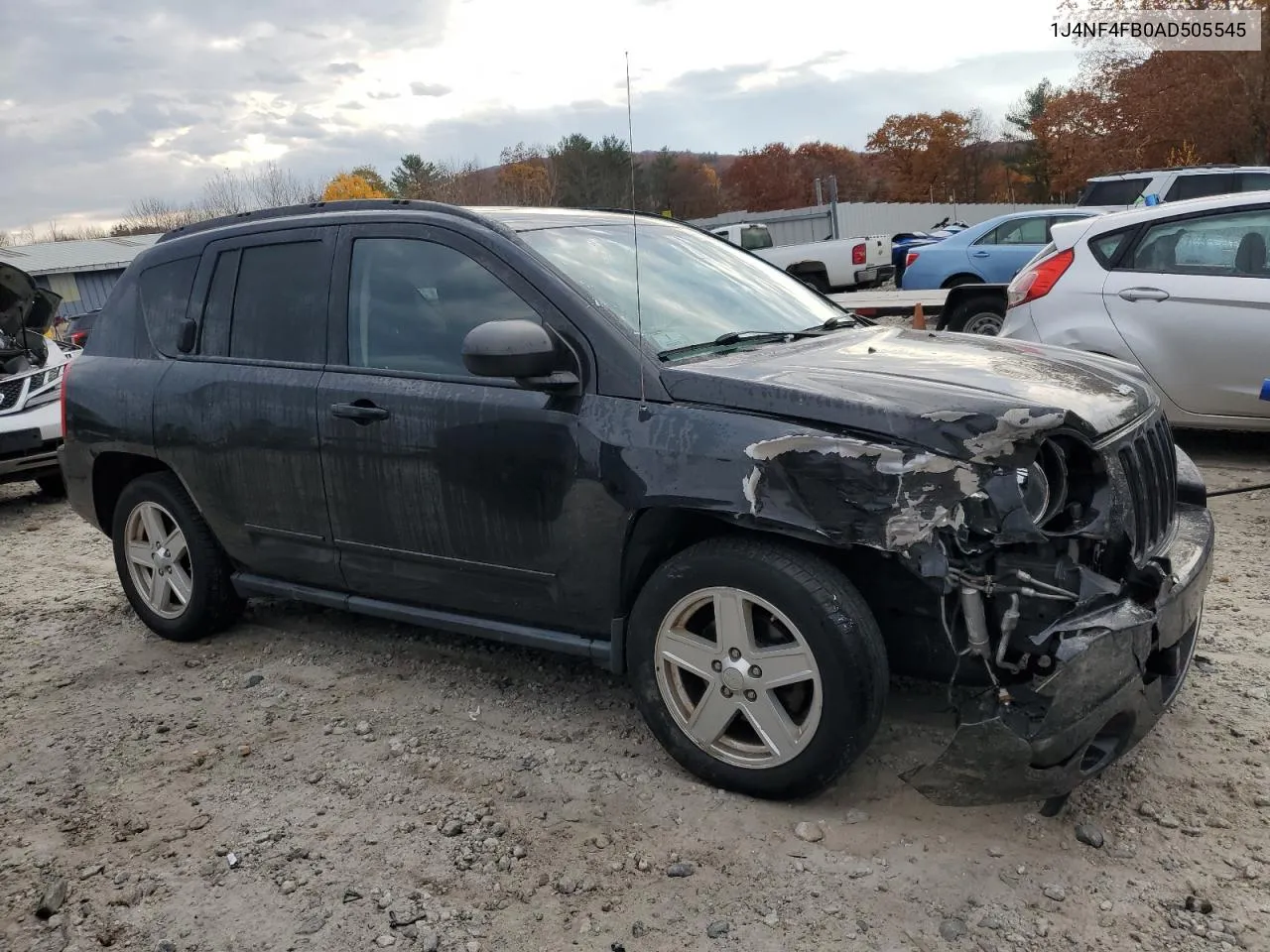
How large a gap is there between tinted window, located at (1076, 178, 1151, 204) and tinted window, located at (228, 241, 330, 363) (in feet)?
45.7

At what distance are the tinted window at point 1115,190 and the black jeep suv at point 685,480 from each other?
12811mm

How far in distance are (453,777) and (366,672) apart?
3.55 feet

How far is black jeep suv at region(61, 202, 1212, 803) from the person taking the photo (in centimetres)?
265

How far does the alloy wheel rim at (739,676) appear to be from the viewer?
2926 mm

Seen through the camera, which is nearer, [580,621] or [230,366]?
[580,621]

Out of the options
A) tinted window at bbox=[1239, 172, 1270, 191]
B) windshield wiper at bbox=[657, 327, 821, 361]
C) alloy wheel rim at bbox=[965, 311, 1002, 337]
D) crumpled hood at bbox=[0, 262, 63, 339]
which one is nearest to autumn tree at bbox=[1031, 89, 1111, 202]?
tinted window at bbox=[1239, 172, 1270, 191]

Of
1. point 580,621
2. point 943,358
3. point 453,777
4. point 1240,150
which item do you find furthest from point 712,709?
point 1240,150

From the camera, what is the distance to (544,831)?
3059mm

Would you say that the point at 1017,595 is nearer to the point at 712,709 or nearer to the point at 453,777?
the point at 712,709

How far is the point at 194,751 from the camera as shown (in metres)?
3.76

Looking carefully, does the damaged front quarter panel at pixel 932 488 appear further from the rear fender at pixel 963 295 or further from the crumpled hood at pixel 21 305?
the crumpled hood at pixel 21 305

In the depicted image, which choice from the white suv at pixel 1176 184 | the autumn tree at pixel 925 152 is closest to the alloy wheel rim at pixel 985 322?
the white suv at pixel 1176 184

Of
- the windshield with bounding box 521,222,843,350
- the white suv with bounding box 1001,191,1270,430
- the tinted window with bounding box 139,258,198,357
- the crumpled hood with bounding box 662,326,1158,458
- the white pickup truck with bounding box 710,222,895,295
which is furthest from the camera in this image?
the white pickup truck with bounding box 710,222,895,295

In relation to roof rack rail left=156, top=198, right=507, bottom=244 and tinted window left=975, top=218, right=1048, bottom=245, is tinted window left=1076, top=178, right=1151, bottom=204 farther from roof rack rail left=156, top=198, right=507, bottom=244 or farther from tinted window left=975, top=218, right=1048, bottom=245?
roof rack rail left=156, top=198, right=507, bottom=244
